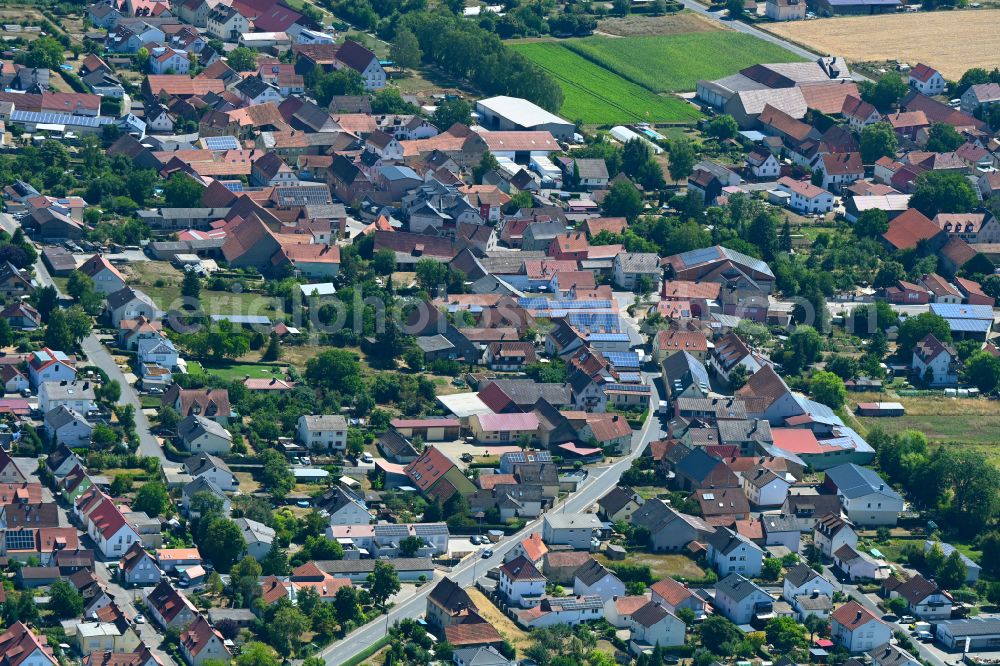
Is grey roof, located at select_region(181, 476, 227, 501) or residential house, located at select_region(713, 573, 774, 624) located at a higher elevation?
grey roof, located at select_region(181, 476, 227, 501)

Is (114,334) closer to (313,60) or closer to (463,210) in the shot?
(463,210)

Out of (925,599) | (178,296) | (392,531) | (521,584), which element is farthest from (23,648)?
(178,296)

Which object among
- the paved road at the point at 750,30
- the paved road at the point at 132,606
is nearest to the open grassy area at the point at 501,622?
the paved road at the point at 132,606

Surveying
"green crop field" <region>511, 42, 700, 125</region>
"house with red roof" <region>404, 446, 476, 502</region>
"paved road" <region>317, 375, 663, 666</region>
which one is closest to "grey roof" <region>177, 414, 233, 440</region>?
"house with red roof" <region>404, 446, 476, 502</region>

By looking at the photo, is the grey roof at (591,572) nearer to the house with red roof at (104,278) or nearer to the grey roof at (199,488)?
the grey roof at (199,488)

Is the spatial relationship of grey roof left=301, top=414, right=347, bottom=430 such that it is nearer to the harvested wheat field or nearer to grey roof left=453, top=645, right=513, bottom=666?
grey roof left=453, top=645, right=513, bottom=666

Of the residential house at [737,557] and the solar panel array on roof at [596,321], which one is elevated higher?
the solar panel array on roof at [596,321]

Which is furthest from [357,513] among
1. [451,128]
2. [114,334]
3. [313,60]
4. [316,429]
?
[313,60]
